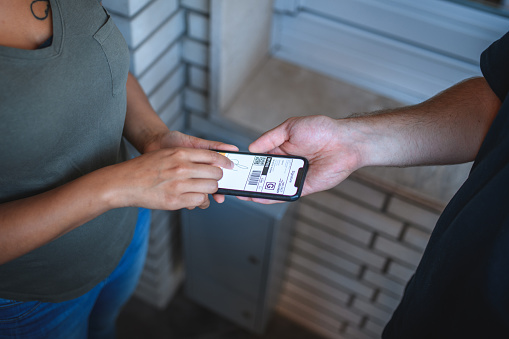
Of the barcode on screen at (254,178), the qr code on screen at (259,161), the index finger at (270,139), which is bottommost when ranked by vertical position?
the barcode on screen at (254,178)

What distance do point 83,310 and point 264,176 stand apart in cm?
55

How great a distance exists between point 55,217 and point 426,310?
673 mm

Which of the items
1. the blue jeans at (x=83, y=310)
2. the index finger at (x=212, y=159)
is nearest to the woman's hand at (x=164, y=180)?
the index finger at (x=212, y=159)

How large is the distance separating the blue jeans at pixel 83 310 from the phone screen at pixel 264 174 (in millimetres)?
372

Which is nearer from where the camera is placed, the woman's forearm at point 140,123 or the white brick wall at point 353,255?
the woman's forearm at point 140,123

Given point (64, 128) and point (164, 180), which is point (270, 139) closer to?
point (164, 180)

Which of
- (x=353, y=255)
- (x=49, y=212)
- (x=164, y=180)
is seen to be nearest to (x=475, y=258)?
(x=164, y=180)

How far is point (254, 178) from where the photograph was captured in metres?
0.96

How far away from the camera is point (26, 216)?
73 centimetres

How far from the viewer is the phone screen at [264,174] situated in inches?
37.1

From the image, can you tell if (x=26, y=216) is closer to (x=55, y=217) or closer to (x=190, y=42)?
(x=55, y=217)

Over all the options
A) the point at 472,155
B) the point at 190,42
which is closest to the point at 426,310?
the point at 472,155

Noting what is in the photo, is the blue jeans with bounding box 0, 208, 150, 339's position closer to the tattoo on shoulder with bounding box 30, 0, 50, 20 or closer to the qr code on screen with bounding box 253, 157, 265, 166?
the qr code on screen with bounding box 253, 157, 265, 166

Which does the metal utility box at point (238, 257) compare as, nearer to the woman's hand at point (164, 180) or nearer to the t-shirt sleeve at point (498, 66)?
the woman's hand at point (164, 180)
